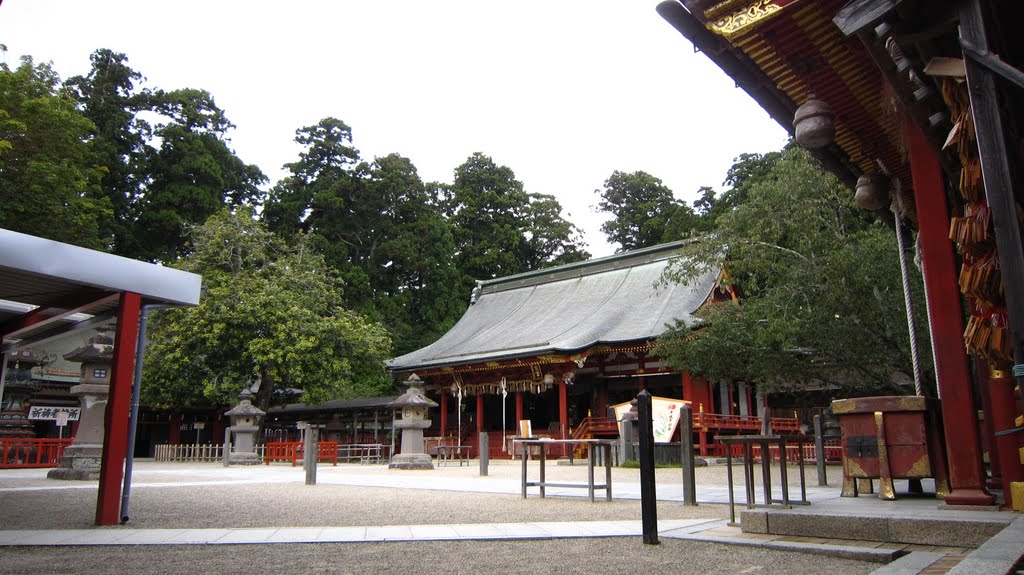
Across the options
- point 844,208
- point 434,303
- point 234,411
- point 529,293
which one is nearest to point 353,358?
point 234,411

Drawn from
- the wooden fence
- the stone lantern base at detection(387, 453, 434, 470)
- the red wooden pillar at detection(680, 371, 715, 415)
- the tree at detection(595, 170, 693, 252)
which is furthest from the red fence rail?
the tree at detection(595, 170, 693, 252)

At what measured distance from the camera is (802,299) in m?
13.5

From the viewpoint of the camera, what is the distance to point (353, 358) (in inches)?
874

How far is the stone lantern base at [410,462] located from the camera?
607 inches

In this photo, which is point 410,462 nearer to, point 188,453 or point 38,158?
point 188,453

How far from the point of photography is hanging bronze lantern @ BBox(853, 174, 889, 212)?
248 inches

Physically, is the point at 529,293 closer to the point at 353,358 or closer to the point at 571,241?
the point at 353,358

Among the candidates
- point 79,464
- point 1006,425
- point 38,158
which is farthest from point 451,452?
point 1006,425

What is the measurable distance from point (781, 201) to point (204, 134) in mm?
28897

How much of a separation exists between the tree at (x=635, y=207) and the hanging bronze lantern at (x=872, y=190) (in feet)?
99.9

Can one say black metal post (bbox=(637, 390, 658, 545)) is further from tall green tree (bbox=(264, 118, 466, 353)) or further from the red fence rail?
tall green tree (bbox=(264, 118, 466, 353))

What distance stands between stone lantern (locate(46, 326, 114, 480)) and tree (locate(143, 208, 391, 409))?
25.5 feet

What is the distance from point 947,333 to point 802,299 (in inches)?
383

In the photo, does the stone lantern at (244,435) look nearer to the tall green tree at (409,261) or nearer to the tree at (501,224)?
the tall green tree at (409,261)
